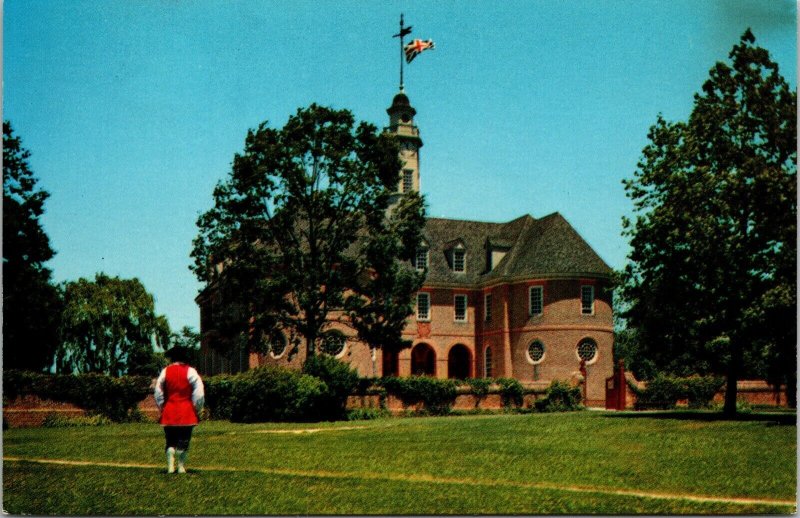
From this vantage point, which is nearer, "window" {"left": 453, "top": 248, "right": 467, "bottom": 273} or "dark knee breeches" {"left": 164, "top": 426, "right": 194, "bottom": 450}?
"dark knee breeches" {"left": 164, "top": 426, "right": 194, "bottom": 450}

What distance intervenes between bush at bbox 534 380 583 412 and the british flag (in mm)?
19254

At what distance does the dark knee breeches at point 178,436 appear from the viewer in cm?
1241

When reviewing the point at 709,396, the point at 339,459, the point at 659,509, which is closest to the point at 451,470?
the point at 339,459

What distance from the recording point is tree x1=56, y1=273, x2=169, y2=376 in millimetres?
40625

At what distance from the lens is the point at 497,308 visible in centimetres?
4731

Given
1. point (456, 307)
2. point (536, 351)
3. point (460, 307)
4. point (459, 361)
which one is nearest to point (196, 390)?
point (536, 351)

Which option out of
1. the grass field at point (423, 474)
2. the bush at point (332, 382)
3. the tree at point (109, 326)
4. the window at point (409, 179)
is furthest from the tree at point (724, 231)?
the window at point (409, 179)

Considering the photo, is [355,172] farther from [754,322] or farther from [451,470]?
[451,470]

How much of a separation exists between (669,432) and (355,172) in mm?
16431

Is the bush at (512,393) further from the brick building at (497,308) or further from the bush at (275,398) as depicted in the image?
the bush at (275,398)

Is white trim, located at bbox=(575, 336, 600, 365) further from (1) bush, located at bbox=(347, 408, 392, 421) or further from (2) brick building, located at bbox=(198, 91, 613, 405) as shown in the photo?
(1) bush, located at bbox=(347, 408, 392, 421)

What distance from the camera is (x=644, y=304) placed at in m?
23.0

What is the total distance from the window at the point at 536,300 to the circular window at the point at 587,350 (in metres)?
2.66

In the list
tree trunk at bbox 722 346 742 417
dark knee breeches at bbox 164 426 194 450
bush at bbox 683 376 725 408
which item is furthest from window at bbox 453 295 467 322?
dark knee breeches at bbox 164 426 194 450
